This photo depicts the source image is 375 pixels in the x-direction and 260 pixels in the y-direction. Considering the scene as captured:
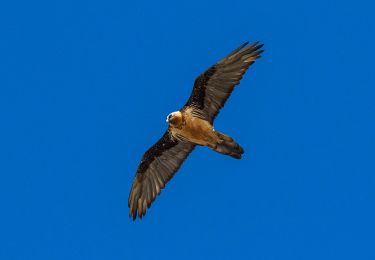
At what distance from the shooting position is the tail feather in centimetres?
2611

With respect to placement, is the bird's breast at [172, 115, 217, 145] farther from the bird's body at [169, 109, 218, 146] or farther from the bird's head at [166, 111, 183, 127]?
the bird's head at [166, 111, 183, 127]

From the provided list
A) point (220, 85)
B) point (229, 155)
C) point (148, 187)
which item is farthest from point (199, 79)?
point (148, 187)

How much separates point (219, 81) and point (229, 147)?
88.2 inches

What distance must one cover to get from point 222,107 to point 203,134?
3.74 ft

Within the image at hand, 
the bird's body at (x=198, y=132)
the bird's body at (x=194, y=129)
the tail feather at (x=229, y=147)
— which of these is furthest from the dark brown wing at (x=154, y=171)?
the tail feather at (x=229, y=147)

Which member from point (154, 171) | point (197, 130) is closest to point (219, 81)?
point (197, 130)

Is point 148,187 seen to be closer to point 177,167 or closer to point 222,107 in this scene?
point 177,167

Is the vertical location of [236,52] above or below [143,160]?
above

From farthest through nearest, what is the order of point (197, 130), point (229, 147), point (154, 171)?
point (154, 171) < point (197, 130) < point (229, 147)

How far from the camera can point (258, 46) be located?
26.1m

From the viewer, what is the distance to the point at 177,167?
28484 millimetres

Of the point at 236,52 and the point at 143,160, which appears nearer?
the point at 236,52

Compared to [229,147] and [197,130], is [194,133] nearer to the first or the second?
[197,130]

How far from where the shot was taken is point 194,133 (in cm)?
2684
